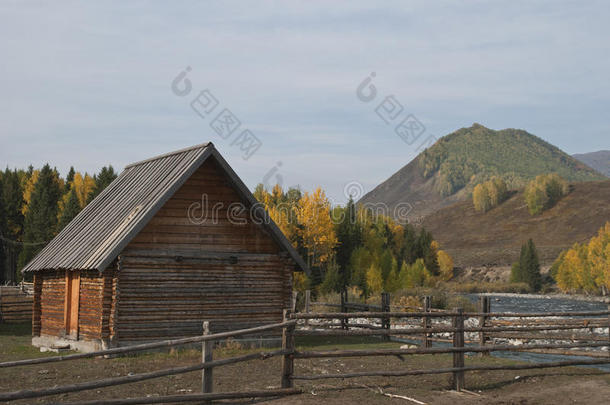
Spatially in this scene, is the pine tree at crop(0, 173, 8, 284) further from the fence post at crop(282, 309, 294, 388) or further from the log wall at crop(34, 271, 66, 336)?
the fence post at crop(282, 309, 294, 388)

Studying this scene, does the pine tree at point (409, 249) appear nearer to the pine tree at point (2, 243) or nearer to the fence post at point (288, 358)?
the pine tree at point (2, 243)

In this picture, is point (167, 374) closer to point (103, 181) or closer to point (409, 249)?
point (103, 181)

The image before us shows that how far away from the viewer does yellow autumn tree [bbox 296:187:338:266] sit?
2266 inches

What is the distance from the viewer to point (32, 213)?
78.5 meters

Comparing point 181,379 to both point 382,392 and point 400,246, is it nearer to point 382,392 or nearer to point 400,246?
point 382,392

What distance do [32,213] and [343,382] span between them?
242 feet

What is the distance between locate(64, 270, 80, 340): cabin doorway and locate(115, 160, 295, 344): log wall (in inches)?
94.2

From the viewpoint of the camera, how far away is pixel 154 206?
18.3m

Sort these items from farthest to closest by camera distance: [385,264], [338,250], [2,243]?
1. [2,243]
2. [385,264]
3. [338,250]

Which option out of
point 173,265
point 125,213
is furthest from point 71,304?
point 173,265

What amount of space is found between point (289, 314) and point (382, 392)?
223 centimetres

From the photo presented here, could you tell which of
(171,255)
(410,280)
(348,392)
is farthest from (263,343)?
(410,280)

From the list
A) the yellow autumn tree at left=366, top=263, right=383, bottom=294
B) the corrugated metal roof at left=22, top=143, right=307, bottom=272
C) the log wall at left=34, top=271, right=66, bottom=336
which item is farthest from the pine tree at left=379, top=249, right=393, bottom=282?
the log wall at left=34, top=271, right=66, bottom=336

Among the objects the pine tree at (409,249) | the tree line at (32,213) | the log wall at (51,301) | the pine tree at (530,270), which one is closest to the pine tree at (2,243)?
the tree line at (32,213)
